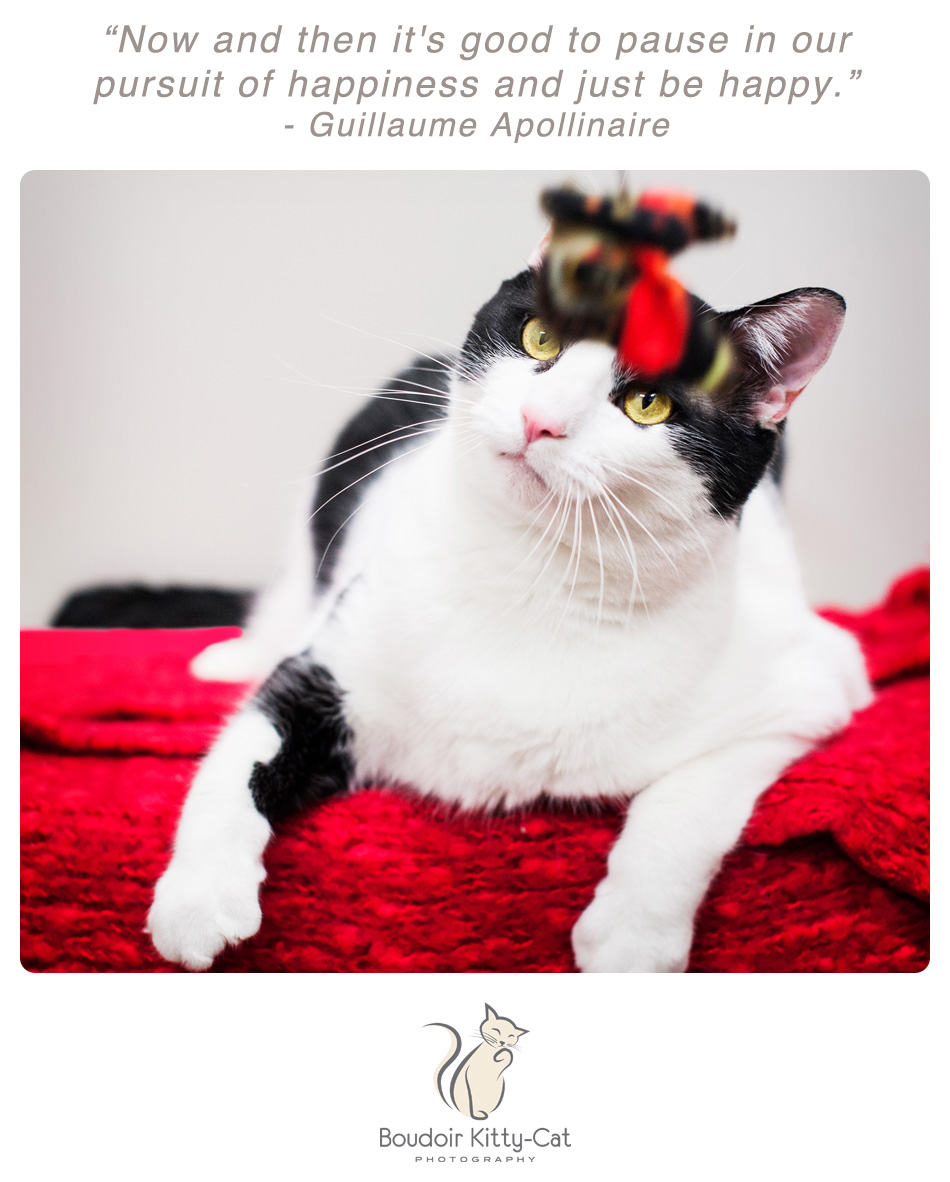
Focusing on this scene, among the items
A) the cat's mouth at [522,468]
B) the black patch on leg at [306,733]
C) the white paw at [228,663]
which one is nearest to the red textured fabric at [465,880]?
the black patch on leg at [306,733]

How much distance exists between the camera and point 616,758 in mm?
981

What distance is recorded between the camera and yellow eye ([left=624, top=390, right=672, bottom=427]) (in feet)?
2.78

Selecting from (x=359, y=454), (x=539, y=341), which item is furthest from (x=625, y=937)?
(x=359, y=454)

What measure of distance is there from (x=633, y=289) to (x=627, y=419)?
0.14 metres

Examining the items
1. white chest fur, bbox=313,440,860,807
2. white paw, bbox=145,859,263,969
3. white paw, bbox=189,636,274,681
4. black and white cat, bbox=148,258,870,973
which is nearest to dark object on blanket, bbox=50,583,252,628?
white paw, bbox=189,636,274,681

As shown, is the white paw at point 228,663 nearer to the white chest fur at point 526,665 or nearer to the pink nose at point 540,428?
the white chest fur at point 526,665

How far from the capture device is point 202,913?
82 cm

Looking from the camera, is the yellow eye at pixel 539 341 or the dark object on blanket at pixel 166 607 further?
the dark object on blanket at pixel 166 607
